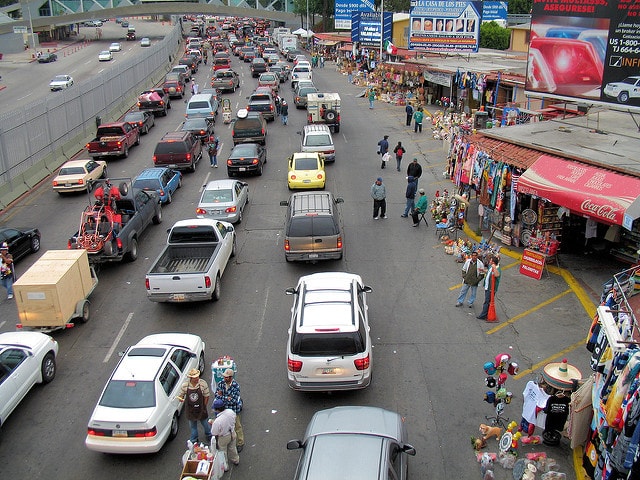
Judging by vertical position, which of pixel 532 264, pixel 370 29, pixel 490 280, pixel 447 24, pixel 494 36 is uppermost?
pixel 447 24

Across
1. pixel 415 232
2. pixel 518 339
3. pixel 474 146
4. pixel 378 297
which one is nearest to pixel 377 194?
pixel 415 232

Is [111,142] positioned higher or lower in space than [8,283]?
higher

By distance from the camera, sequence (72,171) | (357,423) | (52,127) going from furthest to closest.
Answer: (52,127) < (72,171) < (357,423)

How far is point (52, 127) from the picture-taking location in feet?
96.2

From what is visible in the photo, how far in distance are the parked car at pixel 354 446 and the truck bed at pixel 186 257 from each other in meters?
7.86

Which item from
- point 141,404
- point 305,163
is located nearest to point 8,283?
point 141,404

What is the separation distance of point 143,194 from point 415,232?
939 cm

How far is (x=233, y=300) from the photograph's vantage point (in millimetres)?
15602

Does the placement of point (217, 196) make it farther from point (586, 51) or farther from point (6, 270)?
point (586, 51)

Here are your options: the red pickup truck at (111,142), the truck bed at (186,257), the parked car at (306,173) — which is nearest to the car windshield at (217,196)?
the parked car at (306,173)

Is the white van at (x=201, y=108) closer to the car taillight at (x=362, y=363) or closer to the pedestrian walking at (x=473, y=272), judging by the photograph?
the pedestrian walking at (x=473, y=272)

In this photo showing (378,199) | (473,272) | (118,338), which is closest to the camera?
(118,338)

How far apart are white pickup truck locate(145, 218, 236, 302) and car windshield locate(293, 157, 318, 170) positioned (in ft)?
24.1

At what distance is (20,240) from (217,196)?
21.1ft
